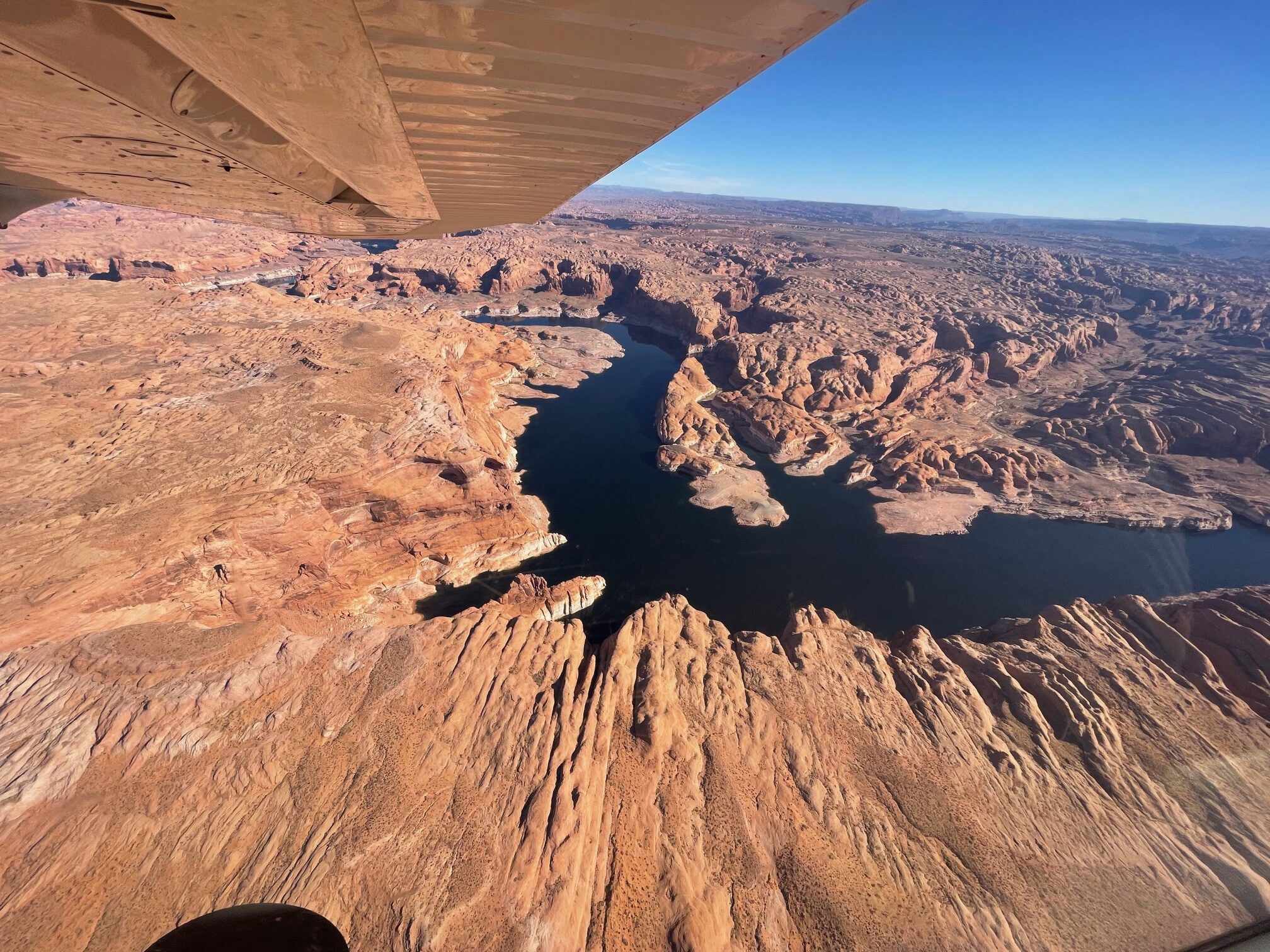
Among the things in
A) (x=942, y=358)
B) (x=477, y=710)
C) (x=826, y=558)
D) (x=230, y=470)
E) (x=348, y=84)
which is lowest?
(x=826, y=558)

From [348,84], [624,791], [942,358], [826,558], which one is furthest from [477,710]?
[942,358]

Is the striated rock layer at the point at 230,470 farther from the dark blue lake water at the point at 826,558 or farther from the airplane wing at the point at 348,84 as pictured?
the airplane wing at the point at 348,84

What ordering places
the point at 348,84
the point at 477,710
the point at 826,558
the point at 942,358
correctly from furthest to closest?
1. the point at 942,358
2. the point at 826,558
3. the point at 477,710
4. the point at 348,84

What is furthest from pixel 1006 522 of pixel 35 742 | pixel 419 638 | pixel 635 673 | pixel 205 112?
pixel 35 742

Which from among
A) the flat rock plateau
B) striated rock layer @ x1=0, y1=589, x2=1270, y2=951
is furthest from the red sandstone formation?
striated rock layer @ x1=0, y1=589, x2=1270, y2=951

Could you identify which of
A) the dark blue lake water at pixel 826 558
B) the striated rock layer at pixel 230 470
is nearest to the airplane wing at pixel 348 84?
the striated rock layer at pixel 230 470

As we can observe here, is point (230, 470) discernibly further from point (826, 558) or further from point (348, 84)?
point (826, 558)

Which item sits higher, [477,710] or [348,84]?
[348,84]
